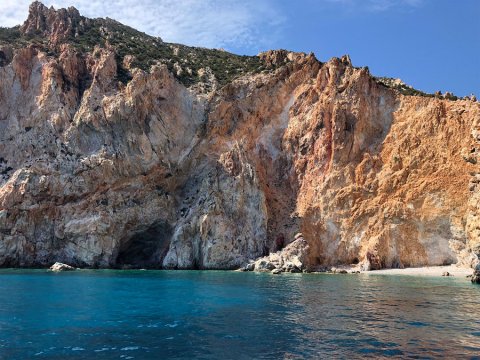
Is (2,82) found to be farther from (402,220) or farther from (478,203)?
(478,203)

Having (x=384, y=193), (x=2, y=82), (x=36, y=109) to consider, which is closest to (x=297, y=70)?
(x=384, y=193)

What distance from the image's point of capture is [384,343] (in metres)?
16.1

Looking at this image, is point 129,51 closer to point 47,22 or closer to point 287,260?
point 47,22

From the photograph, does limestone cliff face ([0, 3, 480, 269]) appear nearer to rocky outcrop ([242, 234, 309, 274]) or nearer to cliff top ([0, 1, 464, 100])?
rocky outcrop ([242, 234, 309, 274])

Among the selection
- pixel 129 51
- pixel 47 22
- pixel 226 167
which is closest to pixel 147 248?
pixel 226 167

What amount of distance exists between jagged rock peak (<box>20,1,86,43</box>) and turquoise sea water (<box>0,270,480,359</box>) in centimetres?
5664

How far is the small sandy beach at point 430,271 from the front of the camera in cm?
4596

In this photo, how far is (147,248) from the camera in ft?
208

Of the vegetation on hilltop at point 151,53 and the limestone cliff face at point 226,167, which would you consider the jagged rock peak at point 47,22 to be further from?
the limestone cliff face at point 226,167

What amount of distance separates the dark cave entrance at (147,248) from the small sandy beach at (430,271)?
2536 centimetres

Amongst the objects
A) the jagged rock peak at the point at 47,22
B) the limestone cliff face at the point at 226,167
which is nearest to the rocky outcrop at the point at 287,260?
the limestone cliff face at the point at 226,167

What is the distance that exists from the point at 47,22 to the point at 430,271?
72.2m

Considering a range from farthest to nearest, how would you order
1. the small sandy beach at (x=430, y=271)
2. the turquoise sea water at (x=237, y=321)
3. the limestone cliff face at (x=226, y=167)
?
the limestone cliff face at (x=226, y=167)
the small sandy beach at (x=430, y=271)
the turquoise sea water at (x=237, y=321)

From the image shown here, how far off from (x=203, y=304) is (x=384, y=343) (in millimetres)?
11994
